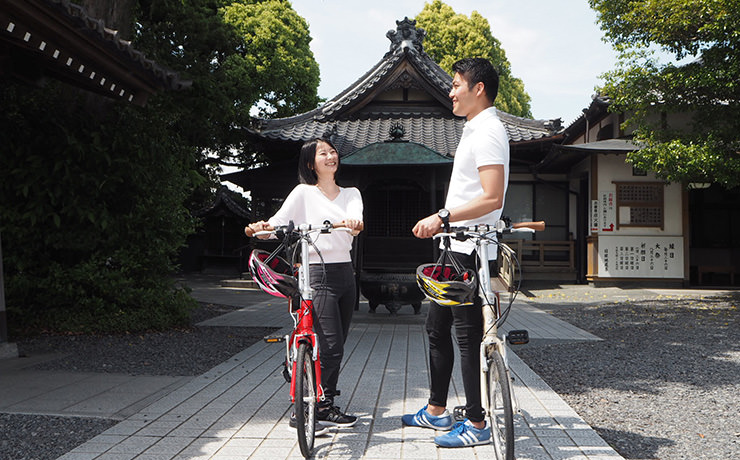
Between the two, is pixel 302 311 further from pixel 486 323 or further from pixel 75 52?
pixel 75 52

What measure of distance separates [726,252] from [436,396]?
1793 cm

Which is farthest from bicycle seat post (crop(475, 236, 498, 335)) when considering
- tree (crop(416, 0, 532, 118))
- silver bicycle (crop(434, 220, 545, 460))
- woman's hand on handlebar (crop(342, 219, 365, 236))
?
tree (crop(416, 0, 532, 118))

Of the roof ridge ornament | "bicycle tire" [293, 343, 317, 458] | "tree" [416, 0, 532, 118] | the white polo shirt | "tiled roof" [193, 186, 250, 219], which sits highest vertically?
"tree" [416, 0, 532, 118]

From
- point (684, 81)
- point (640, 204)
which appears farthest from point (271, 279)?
point (640, 204)

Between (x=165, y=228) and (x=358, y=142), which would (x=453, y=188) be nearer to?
(x=165, y=228)

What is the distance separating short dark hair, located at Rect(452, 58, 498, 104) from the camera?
10.8 ft

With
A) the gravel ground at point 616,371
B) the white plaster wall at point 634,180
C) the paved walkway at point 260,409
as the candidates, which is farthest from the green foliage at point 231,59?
the white plaster wall at point 634,180

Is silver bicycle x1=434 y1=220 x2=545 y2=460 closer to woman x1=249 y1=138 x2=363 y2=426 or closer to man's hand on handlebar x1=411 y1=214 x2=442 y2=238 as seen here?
man's hand on handlebar x1=411 y1=214 x2=442 y2=238

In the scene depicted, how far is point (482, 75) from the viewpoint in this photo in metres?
3.29

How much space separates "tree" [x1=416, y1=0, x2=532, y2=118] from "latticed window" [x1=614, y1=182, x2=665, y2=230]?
1468 cm

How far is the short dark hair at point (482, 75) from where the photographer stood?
3291 mm

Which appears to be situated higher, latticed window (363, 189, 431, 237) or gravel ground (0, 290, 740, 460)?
latticed window (363, 189, 431, 237)

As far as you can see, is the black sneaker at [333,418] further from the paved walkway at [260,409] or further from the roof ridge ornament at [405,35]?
the roof ridge ornament at [405,35]

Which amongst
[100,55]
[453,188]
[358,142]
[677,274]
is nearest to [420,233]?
[453,188]
